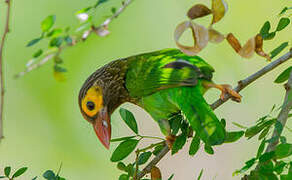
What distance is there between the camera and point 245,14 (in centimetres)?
505

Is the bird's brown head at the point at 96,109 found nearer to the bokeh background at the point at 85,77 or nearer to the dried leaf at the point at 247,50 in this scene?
the dried leaf at the point at 247,50

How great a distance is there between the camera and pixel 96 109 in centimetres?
298

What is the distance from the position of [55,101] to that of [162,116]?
2.65m

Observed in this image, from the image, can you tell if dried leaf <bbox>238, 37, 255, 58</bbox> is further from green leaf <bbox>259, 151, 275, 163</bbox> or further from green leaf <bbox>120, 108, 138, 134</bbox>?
green leaf <bbox>120, 108, 138, 134</bbox>

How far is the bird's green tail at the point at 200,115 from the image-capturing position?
2074 millimetres

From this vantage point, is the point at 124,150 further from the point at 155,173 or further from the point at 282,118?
the point at 282,118

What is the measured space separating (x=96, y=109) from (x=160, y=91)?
18.5 inches

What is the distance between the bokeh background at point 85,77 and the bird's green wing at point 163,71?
198cm

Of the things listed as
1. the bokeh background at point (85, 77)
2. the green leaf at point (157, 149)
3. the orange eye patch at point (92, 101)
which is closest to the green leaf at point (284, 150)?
the green leaf at point (157, 149)

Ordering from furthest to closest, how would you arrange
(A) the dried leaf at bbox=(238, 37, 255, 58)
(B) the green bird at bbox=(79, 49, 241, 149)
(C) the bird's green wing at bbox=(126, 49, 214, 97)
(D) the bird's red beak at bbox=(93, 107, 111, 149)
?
(D) the bird's red beak at bbox=(93, 107, 111, 149), (C) the bird's green wing at bbox=(126, 49, 214, 97), (B) the green bird at bbox=(79, 49, 241, 149), (A) the dried leaf at bbox=(238, 37, 255, 58)

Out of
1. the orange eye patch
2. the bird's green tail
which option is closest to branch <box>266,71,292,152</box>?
the bird's green tail

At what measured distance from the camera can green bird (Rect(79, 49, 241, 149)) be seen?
7.41 ft

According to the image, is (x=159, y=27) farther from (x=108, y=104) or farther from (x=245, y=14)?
(x=108, y=104)

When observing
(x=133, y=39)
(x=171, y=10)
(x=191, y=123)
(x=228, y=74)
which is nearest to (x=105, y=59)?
(x=133, y=39)
